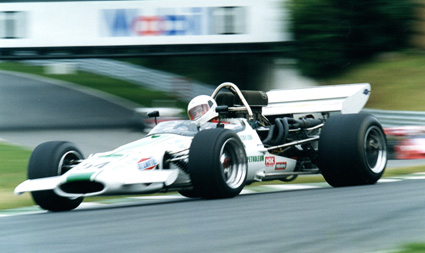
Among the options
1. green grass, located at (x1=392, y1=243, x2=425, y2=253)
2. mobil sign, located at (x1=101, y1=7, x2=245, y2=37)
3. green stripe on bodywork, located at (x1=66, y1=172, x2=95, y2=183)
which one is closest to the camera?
green grass, located at (x1=392, y1=243, x2=425, y2=253)

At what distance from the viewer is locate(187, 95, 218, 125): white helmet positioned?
10.0 meters

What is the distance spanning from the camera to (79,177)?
26.5ft

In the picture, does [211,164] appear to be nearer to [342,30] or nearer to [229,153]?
[229,153]

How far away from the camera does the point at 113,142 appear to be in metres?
22.6

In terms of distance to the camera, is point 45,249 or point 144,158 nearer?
point 45,249

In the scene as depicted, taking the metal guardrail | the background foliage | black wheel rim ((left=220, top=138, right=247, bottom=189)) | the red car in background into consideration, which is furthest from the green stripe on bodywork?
the background foliage

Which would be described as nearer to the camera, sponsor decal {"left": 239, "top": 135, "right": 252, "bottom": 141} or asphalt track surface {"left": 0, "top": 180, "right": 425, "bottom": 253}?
asphalt track surface {"left": 0, "top": 180, "right": 425, "bottom": 253}

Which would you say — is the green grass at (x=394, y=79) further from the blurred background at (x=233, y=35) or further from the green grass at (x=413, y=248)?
the green grass at (x=413, y=248)

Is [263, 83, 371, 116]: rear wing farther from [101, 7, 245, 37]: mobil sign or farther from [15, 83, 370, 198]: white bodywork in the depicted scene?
[101, 7, 245, 37]: mobil sign

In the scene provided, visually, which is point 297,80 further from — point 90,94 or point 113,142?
point 90,94

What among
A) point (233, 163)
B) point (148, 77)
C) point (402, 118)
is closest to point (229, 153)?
point (233, 163)

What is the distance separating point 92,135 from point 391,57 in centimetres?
1119

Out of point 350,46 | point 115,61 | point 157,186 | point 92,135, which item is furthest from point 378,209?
point 115,61

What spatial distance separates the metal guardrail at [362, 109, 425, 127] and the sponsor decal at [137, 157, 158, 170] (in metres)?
11.0
